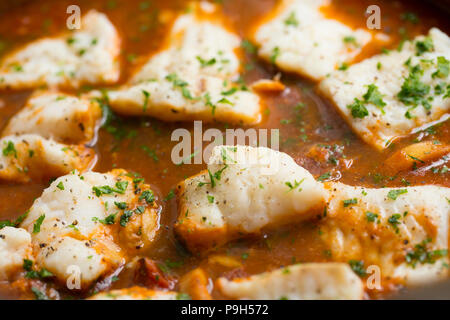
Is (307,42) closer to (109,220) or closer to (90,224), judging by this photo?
(109,220)

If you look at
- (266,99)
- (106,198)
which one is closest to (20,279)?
(106,198)

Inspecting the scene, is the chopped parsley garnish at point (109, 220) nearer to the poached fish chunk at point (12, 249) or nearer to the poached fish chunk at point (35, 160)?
the poached fish chunk at point (12, 249)

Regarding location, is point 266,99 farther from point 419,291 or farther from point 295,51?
point 419,291

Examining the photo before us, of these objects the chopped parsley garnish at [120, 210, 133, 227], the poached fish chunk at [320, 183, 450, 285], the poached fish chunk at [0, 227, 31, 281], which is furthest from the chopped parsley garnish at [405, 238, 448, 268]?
the poached fish chunk at [0, 227, 31, 281]

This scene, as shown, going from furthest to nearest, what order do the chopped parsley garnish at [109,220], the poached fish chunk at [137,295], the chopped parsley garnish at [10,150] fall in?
the chopped parsley garnish at [10,150]
the chopped parsley garnish at [109,220]
the poached fish chunk at [137,295]

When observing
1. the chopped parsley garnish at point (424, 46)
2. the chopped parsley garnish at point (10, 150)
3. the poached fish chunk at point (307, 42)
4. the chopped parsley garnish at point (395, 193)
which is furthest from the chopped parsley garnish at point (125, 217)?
the chopped parsley garnish at point (424, 46)

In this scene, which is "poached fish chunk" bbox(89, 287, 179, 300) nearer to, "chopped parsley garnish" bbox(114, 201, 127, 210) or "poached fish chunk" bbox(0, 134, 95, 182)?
"chopped parsley garnish" bbox(114, 201, 127, 210)
